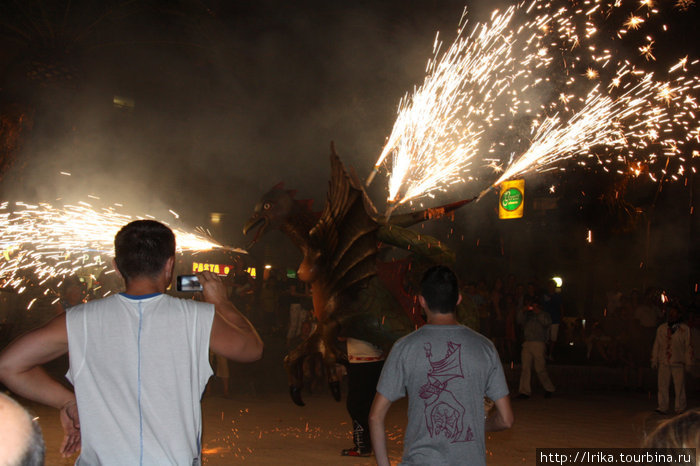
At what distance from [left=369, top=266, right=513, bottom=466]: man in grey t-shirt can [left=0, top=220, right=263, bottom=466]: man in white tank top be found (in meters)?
0.86

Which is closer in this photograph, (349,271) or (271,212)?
(349,271)

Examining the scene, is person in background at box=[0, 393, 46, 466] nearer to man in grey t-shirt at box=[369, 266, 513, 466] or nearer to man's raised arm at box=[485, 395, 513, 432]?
man in grey t-shirt at box=[369, 266, 513, 466]

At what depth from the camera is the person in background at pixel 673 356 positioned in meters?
8.68

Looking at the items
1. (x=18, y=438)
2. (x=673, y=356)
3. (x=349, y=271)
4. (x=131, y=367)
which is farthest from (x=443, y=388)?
(x=673, y=356)

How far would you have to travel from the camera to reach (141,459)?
81.0 inches

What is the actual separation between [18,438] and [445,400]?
1.82 metres

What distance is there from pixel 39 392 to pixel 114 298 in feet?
1.29

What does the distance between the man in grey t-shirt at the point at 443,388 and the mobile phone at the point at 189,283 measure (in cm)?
88

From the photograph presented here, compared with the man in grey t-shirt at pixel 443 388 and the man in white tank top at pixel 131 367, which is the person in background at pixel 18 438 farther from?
the man in grey t-shirt at pixel 443 388

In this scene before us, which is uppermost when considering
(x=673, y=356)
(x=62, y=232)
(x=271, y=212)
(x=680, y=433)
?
(x=271, y=212)

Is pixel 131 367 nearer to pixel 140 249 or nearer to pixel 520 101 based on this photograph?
pixel 140 249

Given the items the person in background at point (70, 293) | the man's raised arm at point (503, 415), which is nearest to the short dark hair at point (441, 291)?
the man's raised arm at point (503, 415)

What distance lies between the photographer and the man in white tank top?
2084 mm

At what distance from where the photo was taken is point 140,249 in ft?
7.43
